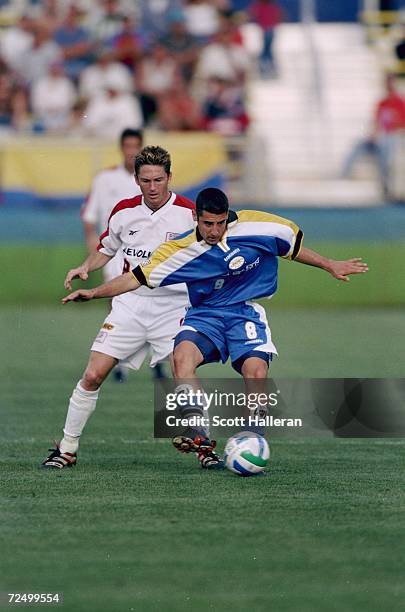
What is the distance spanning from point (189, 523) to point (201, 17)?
17.1 m

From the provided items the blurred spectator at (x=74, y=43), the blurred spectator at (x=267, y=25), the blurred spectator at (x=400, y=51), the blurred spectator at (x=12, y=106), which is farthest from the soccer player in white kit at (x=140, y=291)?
the blurred spectator at (x=400, y=51)

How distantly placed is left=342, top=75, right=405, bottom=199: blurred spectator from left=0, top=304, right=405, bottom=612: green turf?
990 cm

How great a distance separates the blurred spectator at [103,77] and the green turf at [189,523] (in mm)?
10281

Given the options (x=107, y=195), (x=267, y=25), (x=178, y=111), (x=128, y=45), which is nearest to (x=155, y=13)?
(x=128, y=45)

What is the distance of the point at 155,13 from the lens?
74.6 ft

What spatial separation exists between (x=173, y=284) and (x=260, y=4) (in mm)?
16084

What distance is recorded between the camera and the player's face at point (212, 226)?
313 inches

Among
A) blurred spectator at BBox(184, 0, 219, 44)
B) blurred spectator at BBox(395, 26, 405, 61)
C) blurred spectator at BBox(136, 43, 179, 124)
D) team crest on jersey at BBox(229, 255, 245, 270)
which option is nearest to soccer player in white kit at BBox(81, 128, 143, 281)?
team crest on jersey at BBox(229, 255, 245, 270)

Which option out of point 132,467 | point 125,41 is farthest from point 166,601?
point 125,41

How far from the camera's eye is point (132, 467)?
8359 millimetres

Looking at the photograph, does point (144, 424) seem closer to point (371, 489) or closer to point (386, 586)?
point (371, 489)

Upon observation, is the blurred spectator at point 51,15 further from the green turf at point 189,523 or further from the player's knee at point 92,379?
the player's knee at point 92,379

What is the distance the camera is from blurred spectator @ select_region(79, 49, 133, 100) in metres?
20.6

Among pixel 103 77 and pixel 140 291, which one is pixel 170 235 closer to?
pixel 140 291
